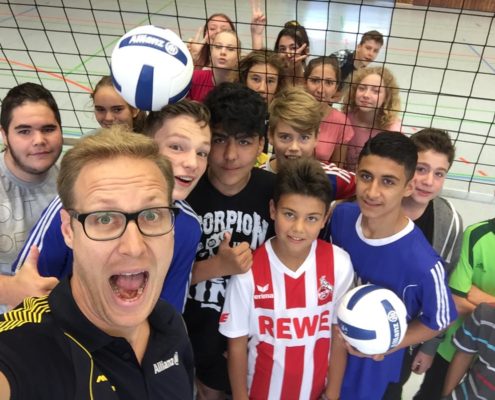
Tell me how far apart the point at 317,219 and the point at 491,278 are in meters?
0.74

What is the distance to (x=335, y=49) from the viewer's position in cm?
832

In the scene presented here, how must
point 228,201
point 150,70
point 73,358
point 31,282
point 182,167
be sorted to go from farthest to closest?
1. point 228,201
2. point 150,70
3. point 182,167
4. point 31,282
5. point 73,358

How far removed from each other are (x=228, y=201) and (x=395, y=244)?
2.08 ft

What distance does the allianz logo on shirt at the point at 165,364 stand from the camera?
3.16 ft

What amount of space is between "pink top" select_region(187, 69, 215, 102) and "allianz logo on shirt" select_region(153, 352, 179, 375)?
195 centimetres

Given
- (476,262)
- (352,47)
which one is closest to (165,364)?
(476,262)

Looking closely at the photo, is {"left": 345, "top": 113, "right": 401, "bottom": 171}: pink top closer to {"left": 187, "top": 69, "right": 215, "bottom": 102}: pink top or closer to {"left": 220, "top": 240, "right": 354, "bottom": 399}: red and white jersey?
{"left": 187, "top": 69, "right": 215, "bottom": 102}: pink top

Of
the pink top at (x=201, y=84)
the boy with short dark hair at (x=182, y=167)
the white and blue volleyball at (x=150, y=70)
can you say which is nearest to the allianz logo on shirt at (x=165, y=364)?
the boy with short dark hair at (x=182, y=167)

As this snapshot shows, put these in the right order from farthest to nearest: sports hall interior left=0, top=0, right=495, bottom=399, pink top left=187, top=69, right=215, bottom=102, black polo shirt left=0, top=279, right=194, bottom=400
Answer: sports hall interior left=0, top=0, right=495, bottom=399, pink top left=187, top=69, right=215, bottom=102, black polo shirt left=0, top=279, right=194, bottom=400

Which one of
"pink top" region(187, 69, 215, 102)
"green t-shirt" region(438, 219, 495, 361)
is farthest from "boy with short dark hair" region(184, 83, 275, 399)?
"pink top" region(187, 69, 215, 102)

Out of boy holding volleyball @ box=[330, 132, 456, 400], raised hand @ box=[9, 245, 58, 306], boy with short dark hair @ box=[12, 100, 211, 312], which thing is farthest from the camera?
boy holding volleyball @ box=[330, 132, 456, 400]

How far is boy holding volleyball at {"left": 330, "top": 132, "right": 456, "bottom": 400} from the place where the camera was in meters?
1.43

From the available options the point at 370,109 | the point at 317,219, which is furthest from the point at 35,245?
the point at 370,109

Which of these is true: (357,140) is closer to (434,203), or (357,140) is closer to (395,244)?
(434,203)
